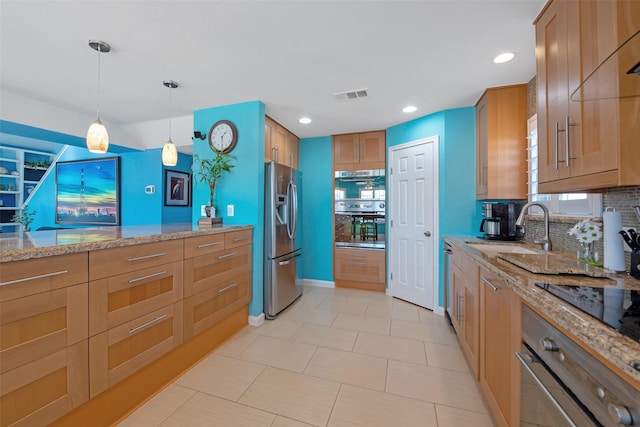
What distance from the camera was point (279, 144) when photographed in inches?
135

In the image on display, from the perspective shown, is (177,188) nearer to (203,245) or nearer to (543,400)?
(203,245)

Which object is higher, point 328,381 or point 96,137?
point 96,137

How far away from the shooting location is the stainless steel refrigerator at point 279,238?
2773 millimetres

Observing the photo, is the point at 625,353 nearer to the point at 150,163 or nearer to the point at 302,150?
the point at 302,150

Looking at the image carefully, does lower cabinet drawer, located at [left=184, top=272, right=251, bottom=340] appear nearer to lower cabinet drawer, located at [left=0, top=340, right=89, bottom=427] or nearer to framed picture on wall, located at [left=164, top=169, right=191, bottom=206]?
lower cabinet drawer, located at [left=0, top=340, right=89, bottom=427]

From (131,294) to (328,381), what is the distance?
56.4 inches

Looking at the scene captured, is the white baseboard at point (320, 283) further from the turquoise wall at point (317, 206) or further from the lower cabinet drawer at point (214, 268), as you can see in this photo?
the lower cabinet drawer at point (214, 268)

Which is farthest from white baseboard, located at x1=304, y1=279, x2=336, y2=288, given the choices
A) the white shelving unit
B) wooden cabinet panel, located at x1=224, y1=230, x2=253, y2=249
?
the white shelving unit

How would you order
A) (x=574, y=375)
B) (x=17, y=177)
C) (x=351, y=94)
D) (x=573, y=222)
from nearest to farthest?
1. (x=574, y=375)
2. (x=573, y=222)
3. (x=351, y=94)
4. (x=17, y=177)

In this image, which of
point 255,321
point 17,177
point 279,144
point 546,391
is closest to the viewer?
point 546,391

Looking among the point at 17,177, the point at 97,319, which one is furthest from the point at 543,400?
the point at 17,177

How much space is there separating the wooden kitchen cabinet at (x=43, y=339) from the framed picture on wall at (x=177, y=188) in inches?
125

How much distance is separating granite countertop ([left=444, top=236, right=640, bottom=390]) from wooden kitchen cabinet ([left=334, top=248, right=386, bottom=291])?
225 centimetres

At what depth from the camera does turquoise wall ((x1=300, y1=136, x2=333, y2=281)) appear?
4.06 metres
